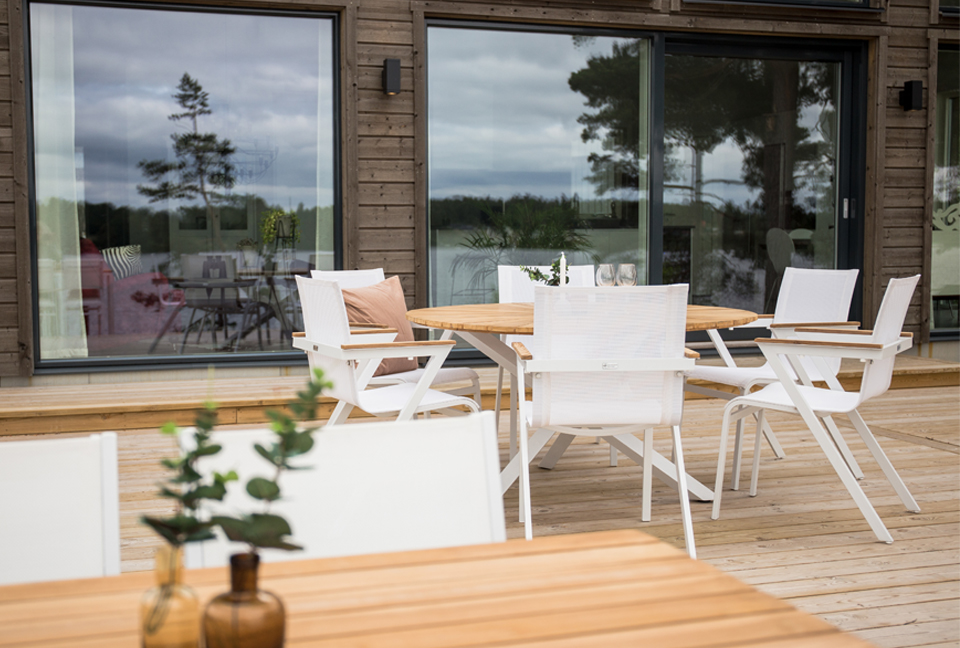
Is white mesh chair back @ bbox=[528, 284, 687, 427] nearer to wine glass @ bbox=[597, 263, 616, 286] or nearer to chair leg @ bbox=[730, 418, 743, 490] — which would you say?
wine glass @ bbox=[597, 263, 616, 286]

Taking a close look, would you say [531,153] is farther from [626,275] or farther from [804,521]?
[804,521]

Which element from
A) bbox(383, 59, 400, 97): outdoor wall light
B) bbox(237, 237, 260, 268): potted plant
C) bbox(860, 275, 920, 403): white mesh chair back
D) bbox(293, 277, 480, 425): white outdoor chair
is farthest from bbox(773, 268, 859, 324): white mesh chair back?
bbox(237, 237, 260, 268): potted plant

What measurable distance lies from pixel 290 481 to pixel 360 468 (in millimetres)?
93

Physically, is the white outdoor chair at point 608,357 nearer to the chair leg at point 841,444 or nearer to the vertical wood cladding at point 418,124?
the chair leg at point 841,444

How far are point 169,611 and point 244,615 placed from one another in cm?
5

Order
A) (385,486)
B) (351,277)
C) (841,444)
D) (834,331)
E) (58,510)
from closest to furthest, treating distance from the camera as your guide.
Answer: (58,510) < (385,486) < (841,444) < (834,331) < (351,277)

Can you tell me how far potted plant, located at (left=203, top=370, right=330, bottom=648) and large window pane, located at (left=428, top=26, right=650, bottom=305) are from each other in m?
5.38

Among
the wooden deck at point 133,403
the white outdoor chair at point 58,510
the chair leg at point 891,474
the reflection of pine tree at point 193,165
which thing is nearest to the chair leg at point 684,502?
the chair leg at point 891,474

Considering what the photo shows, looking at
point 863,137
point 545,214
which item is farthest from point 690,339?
point 863,137

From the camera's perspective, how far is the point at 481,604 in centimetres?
84

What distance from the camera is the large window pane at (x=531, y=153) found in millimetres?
6055

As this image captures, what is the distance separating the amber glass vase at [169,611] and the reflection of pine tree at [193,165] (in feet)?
17.5

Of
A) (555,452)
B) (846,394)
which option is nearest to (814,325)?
(846,394)

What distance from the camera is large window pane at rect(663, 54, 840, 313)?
6.52m
